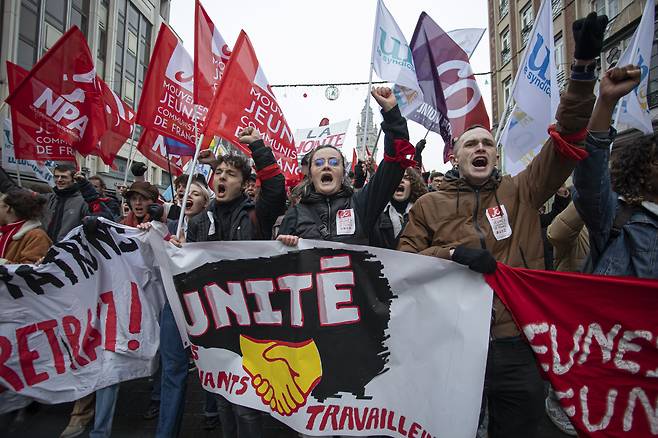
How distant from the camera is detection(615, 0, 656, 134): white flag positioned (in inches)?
173

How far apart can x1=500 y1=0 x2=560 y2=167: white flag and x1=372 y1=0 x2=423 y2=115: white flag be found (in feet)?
4.60

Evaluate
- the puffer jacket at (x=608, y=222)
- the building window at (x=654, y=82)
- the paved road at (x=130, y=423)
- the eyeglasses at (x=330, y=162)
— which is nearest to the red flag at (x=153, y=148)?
the paved road at (x=130, y=423)

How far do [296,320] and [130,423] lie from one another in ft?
6.82

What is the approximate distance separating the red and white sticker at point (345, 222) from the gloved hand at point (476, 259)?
622 mm

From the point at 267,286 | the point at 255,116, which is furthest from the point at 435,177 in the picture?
the point at 267,286

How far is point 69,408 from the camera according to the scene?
353cm

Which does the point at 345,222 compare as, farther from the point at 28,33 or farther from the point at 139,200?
the point at 28,33

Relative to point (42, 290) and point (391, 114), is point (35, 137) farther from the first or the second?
point (391, 114)

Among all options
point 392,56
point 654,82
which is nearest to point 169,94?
point 392,56

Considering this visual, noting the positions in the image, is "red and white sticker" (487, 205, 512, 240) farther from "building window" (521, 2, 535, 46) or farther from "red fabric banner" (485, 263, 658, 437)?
"building window" (521, 2, 535, 46)

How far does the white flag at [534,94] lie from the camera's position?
12.7ft

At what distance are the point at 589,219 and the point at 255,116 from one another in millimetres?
2529

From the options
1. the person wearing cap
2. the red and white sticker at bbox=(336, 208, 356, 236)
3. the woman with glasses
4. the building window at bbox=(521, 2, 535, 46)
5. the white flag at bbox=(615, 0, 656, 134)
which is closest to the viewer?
the woman with glasses

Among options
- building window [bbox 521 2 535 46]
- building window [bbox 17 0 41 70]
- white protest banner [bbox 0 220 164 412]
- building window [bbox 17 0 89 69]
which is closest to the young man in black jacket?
white protest banner [bbox 0 220 164 412]
